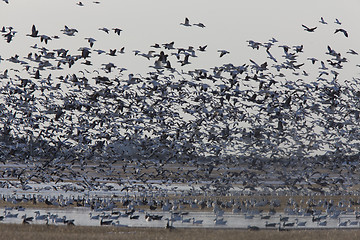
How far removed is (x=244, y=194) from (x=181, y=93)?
27.1 meters

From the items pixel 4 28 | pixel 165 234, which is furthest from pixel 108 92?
pixel 165 234

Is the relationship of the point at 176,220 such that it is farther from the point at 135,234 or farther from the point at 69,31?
the point at 69,31

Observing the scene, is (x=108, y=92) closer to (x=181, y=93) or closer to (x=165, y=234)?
(x=181, y=93)

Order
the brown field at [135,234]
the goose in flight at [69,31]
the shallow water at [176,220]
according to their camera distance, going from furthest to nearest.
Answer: the shallow water at [176,220] → the goose in flight at [69,31] → the brown field at [135,234]

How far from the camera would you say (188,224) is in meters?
40.7

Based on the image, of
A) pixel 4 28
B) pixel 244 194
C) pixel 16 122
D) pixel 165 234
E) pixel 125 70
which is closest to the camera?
pixel 165 234

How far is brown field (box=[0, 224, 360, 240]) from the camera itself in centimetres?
3103

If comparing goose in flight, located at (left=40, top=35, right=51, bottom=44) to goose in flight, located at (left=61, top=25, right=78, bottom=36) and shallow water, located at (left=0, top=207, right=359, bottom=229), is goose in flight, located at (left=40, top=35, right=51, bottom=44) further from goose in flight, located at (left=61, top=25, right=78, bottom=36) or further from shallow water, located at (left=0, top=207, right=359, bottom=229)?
shallow water, located at (left=0, top=207, right=359, bottom=229)

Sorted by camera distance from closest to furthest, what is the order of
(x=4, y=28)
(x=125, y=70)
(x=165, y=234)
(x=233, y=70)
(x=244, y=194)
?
(x=165, y=234) → (x=4, y=28) → (x=233, y=70) → (x=125, y=70) → (x=244, y=194)

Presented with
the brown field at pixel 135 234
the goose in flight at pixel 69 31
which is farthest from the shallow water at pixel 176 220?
the goose in flight at pixel 69 31

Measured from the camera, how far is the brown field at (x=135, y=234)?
102ft

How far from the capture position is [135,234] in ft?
109

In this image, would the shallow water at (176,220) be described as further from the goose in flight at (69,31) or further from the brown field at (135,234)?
the goose in flight at (69,31)

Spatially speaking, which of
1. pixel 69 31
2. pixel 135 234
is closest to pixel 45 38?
pixel 69 31
